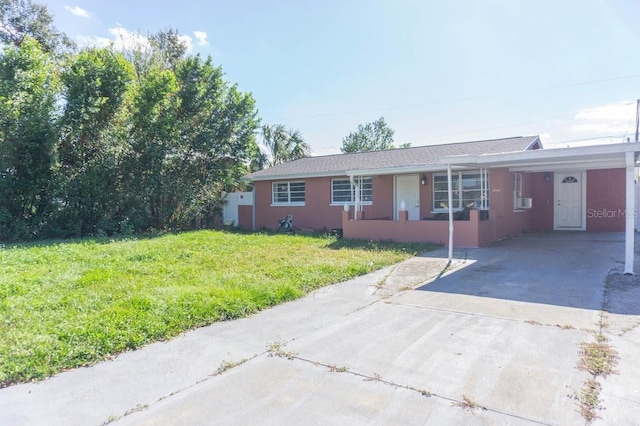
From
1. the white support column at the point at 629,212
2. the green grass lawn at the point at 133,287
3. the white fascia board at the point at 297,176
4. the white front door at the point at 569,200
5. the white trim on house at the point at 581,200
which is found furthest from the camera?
the white fascia board at the point at 297,176

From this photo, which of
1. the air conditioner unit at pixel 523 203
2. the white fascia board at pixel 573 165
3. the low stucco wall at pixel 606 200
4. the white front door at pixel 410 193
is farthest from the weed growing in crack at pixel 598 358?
the low stucco wall at pixel 606 200

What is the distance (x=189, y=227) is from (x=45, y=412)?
577 inches

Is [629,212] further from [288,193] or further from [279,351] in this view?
[288,193]

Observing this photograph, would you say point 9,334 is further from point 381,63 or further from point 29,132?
point 381,63

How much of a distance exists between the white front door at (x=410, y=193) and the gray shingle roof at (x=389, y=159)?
66 centimetres

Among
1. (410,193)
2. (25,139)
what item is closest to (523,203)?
(410,193)

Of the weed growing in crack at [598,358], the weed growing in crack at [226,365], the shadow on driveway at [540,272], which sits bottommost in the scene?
the weed growing in crack at [226,365]

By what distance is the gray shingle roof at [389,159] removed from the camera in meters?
13.5

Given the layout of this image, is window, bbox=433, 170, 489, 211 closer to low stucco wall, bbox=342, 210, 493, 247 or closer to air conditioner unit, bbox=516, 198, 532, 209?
low stucco wall, bbox=342, 210, 493, 247

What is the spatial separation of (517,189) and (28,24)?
83.9 ft

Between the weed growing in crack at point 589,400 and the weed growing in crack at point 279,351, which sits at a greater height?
the weed growing in crack at point 589,400

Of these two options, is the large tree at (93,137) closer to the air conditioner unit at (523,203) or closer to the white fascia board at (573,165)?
the white fascia board at (573,165)

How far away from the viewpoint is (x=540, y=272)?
25.6ft

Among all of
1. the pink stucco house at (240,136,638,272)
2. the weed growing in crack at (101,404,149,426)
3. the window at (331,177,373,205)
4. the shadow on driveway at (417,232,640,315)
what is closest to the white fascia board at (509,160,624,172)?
the pink stucco house at (240,136,638,272)
